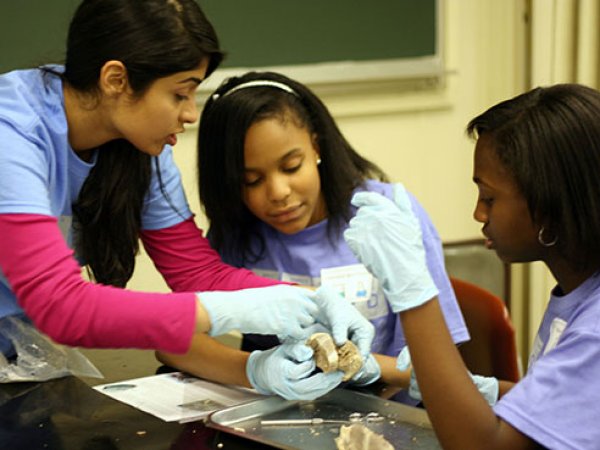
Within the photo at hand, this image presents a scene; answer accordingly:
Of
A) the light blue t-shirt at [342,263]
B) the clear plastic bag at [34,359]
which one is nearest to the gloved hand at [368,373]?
the light blue t-shirt at [342,263]

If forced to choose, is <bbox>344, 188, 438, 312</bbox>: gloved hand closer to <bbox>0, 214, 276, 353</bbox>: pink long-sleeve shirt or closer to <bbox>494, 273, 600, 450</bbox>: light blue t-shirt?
<bbox>494, 273, 600, 450</bbox>: light blue t-shirt

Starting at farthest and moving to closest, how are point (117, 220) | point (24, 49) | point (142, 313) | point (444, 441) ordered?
point (24, 49) < point (117, 220) < point (142, 313) < point (444, 441)

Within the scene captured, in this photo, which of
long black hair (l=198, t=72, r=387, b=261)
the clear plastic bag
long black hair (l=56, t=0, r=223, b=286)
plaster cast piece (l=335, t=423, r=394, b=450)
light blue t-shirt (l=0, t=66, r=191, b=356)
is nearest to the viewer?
plaster cast piece (l=335, t=423, r=394, b=450)

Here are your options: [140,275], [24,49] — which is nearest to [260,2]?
[24,49]

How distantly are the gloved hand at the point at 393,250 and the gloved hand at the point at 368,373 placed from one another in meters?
0.29

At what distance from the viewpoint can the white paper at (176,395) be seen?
4.71ft

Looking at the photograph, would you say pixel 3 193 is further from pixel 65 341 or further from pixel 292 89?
pixel 292 89

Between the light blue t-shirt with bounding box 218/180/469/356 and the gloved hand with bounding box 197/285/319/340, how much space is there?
0.40 metres

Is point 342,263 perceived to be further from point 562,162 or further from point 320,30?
point 320,30

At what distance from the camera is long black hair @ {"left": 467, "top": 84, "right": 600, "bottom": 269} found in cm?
122

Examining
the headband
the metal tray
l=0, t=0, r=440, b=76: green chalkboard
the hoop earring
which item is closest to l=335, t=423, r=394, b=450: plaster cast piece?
the metal tray

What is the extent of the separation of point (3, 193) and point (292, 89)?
0.69 m

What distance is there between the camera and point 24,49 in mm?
2391

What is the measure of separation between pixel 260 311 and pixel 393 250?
0.85 feet
